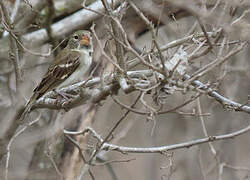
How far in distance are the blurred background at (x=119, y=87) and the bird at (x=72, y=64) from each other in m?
0.21

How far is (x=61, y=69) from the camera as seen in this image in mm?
7559

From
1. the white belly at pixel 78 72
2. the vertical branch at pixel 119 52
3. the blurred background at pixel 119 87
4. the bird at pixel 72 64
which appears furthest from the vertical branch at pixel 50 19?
the vertical branch at pixel 119 52

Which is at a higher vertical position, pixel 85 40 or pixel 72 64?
pixel 85 40

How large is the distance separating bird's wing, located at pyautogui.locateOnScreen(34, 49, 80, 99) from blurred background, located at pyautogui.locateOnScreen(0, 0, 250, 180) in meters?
0.21

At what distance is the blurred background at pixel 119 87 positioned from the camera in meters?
4.62

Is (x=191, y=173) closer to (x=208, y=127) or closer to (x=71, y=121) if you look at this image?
(x=208, y=127)

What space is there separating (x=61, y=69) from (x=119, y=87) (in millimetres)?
2839

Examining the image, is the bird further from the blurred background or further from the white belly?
the blurred background

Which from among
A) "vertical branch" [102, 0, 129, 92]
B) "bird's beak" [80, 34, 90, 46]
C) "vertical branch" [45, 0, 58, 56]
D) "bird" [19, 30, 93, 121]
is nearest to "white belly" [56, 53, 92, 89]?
"bird" [19, 30, 93, 121]

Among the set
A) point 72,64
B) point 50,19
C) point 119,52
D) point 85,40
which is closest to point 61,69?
point 72,64

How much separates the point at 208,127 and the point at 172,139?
4.88 feet

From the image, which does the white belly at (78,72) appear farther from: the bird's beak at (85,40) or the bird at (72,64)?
the bird's beak at (85,40)

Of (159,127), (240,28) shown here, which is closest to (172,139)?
(159,127)

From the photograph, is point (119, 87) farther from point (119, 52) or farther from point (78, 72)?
point (78, 72)
